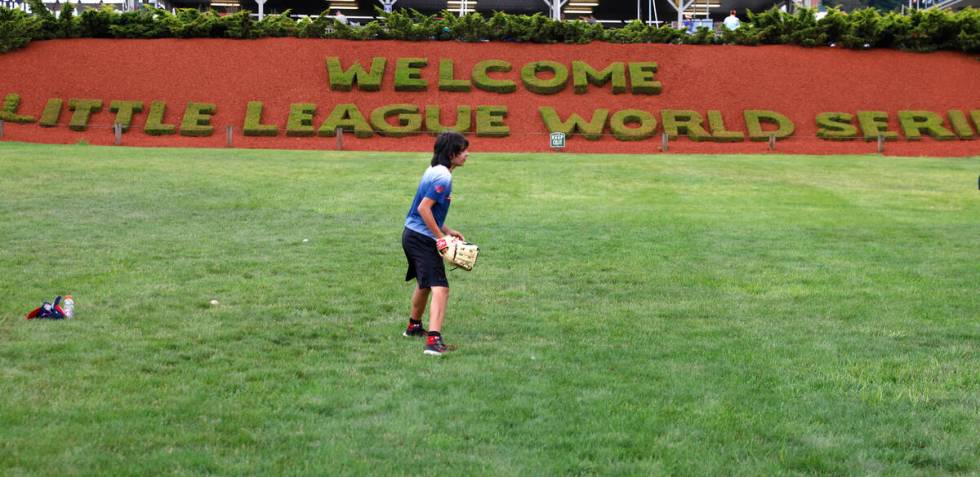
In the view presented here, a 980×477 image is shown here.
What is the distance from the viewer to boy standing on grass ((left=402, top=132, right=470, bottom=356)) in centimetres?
768

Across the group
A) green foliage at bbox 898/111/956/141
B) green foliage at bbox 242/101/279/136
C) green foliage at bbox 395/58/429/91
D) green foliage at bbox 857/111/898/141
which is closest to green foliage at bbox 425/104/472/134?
green foliage at bbox 395/58/429/91

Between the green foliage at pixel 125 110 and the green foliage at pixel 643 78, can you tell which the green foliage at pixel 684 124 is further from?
the green foliage at pixel 125 110

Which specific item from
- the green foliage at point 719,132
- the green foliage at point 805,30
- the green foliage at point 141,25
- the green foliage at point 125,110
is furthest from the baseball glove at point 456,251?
the green foliage at point 805,30

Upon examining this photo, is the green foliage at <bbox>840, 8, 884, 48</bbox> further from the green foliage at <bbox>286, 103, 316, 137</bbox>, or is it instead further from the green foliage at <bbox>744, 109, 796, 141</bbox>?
the green foliage at <bbox>286, 103, 316, 137</bbox>

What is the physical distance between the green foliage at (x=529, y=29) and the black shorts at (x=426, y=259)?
1160 inches

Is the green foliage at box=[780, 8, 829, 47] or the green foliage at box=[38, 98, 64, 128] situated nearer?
the green foliage at box=[38, 98, 64, 128]

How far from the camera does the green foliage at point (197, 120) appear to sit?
31.2m

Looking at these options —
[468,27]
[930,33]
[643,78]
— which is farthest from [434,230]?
[930,33]

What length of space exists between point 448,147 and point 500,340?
5.51 feet

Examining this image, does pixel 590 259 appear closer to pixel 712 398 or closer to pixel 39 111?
pixel 712 398

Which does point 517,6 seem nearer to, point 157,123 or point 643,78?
point 643,78

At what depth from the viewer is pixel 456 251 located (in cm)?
773

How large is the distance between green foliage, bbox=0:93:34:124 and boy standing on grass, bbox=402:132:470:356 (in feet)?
89.2

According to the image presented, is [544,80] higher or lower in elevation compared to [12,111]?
higher
